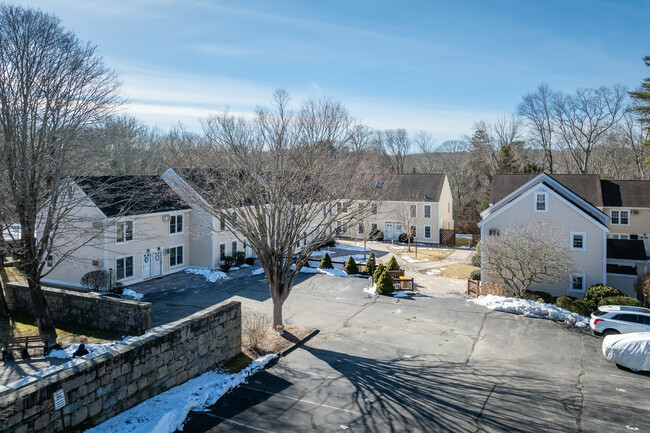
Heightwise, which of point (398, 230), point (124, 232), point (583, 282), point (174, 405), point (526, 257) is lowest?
point (174, 405)

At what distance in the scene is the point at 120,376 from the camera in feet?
31.0

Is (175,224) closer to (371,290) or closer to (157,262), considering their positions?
(157,262)

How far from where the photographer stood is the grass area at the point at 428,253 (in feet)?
114

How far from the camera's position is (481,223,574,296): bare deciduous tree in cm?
2161

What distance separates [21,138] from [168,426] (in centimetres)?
1245

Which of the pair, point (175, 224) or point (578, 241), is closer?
point (578, 241)

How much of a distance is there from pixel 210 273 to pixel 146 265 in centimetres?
371

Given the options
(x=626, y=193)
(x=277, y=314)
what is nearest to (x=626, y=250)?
(x=626, y=193)

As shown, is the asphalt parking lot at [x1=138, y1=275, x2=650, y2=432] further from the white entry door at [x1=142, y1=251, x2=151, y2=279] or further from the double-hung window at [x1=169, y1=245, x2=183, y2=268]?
the double-hung window at [x1=169, y1=245, x2=183, y2=268]

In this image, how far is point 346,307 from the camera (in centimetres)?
2022

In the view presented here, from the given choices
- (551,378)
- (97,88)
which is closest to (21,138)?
(97,88)

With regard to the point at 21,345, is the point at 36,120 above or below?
above

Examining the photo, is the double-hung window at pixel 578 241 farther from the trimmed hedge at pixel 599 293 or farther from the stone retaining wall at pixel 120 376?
the stone retaining wall at pixel 120 376

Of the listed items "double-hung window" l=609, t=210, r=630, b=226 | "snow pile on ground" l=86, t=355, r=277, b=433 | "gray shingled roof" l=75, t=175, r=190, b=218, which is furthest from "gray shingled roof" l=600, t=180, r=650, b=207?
"snow pile on ground" l=86, t=355, r=277, b=433
